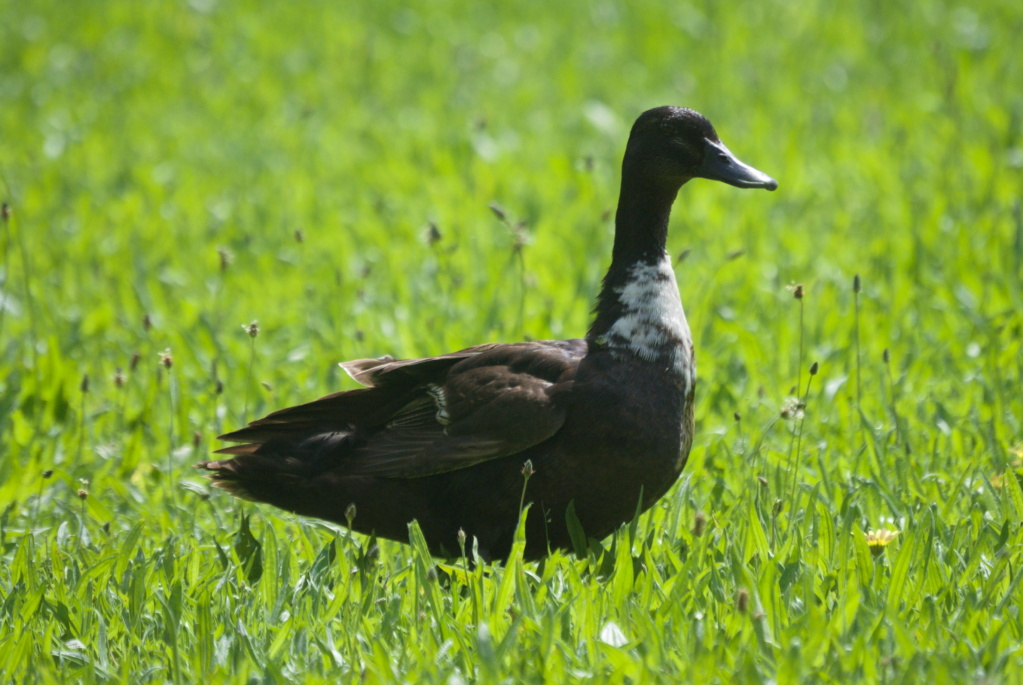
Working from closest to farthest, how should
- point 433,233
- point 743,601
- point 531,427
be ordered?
point 743,601, point 531,427, point 433,233

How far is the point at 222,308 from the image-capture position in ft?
19.6

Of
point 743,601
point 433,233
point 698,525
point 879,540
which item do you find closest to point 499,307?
point 433,233

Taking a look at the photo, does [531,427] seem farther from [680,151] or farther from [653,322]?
[680,151]

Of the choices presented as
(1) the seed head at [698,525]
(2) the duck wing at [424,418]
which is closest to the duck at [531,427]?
(2) the duck wing at [424,418]

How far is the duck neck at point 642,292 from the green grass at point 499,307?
0.51 meters

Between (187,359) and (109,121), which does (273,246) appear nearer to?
(187,359)

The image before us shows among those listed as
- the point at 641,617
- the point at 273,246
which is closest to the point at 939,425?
the point at 641,617

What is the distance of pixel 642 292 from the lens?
12.6ft

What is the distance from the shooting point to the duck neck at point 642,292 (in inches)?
147

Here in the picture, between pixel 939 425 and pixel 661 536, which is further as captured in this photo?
pixel 939 425

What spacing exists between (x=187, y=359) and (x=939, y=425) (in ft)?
10.5

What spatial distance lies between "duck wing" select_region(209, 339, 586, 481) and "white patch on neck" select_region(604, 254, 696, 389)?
166mm

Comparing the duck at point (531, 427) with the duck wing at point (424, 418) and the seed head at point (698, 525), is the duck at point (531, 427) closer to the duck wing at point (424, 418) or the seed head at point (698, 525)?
the duck wing at point (424, 418)

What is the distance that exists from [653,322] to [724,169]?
1.86ft
